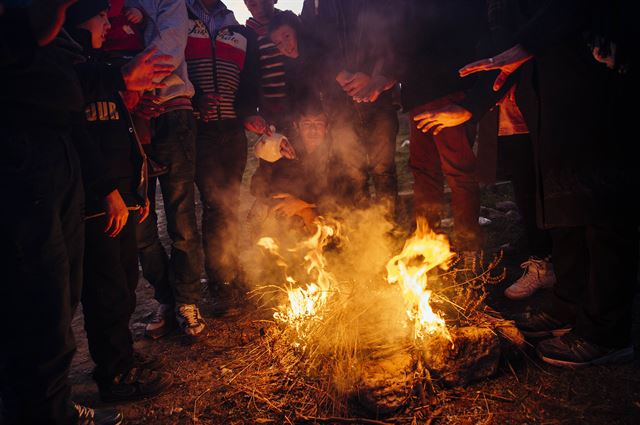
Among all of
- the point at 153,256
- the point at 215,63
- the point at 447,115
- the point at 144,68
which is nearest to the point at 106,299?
the point at 153,256

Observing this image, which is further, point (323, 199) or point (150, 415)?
point (323, 199)

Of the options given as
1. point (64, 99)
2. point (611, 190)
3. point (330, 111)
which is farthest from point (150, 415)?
point (330, 111)

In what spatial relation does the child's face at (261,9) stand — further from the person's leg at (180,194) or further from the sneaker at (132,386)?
the sneaker at (132,386)

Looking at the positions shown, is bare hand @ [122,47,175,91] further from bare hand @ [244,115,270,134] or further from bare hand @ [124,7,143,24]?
bare hand @ [244,115,270,134]

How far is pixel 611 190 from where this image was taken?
7.43ft

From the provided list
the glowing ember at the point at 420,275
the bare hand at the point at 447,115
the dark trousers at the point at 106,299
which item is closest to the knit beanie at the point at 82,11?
the dark trousers at the point at 106,299

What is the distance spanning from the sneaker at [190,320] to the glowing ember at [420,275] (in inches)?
73.2

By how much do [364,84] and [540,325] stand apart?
9.59 feet

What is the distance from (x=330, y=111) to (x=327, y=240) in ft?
5.78

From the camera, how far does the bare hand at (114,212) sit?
8.13 ft

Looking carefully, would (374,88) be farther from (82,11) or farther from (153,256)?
(153,256)

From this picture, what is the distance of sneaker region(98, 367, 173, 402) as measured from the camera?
2.70 m

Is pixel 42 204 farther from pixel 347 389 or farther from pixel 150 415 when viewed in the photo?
pixel 347 389

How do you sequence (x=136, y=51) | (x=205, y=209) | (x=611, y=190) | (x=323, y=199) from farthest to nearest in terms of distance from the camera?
(x=323, y=199) < (x=205, y=209) < (x=136, y=51) < (x=611, y=190)
